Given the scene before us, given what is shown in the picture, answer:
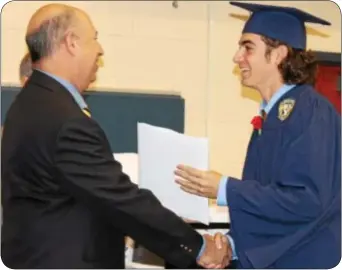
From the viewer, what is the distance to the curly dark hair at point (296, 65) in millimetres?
2107

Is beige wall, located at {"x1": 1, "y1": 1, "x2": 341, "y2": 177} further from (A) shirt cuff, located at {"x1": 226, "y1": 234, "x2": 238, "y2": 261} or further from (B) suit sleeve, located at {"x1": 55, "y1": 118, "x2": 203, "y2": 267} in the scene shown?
(B) suit sleeve, located at {"x1": 55, "y1": 118, "x2": 203, "y2": 267}

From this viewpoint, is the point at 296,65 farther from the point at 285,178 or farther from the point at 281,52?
the point at 285,178

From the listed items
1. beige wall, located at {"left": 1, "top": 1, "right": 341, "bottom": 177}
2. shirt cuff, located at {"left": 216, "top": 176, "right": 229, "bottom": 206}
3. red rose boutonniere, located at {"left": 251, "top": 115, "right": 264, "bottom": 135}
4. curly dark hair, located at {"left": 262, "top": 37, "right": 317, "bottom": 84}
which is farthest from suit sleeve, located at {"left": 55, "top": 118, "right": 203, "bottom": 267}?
beige wall, located at {"left": 1, "top": 1, "right": 341, "bottom": 177}

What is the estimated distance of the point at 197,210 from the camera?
2082 mm

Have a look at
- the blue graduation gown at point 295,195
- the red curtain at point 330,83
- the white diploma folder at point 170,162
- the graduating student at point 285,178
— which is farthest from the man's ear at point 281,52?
the red curtain at point 330,83

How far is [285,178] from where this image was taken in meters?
1.93

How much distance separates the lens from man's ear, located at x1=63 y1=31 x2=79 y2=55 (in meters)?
1.89

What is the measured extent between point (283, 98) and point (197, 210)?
0.46 meters

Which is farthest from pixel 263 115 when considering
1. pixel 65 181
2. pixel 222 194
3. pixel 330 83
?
pixel 330 83

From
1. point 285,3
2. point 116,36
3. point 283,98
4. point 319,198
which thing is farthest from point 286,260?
point 285,3

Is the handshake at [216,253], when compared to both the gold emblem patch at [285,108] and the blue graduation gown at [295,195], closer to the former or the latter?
the blue graduation gown at [295,195]

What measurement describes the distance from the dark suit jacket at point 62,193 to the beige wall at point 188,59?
116 cm

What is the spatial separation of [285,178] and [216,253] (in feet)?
1.28

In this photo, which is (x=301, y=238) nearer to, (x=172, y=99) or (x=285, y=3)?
(x=172, y=99)
